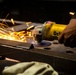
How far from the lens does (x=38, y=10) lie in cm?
257

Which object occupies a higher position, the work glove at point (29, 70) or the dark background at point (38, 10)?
the dark background at point (38, 10)

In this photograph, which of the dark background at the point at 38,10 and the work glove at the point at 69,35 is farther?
the dark background at the point at 38,10

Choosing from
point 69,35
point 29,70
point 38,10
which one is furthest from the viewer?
point 38,10

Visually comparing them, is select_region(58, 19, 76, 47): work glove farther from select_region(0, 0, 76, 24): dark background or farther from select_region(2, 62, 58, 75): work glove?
select_region(0, 0, 76, 24): dark background

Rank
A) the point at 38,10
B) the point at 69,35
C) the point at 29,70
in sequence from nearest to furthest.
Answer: the point at 29,70
the point at 69,35
the point at 38,10

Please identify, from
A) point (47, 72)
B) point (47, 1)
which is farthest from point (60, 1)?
point (47, 72)

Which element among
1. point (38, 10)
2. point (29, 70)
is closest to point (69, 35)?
point (29, 70)

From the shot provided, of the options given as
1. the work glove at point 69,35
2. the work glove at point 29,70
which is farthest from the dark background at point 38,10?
the work glove at point 29,70

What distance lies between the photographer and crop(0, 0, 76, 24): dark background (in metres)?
2.33

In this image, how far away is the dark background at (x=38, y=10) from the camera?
2.33 meters

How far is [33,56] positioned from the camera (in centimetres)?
141

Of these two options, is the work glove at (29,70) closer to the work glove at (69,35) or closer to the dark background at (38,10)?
the work glove at (69,35)

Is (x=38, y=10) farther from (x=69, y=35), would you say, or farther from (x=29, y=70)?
(x=29, y=70)

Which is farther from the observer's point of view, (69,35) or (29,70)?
(69,35)
